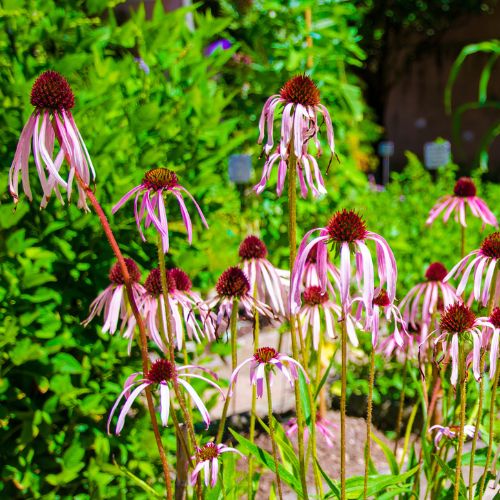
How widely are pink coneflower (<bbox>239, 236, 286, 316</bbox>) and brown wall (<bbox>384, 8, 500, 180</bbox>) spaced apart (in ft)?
37.3

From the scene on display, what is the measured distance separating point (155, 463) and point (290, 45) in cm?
202

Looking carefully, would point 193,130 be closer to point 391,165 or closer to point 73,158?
point 73,158

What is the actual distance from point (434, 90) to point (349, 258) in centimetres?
1313

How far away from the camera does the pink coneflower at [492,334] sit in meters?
1.11

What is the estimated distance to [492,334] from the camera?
1200 millimetres

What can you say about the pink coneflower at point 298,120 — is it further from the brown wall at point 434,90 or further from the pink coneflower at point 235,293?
the brown wall at point 434,90

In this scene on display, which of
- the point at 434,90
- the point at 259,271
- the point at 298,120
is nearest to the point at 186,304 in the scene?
the point at 259,271

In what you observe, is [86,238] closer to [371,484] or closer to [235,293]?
[235,293]

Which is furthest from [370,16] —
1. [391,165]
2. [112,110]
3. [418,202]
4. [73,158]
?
[73,158]

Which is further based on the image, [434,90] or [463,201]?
[434,90]

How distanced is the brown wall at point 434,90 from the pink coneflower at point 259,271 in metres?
11.4

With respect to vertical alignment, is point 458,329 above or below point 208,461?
above

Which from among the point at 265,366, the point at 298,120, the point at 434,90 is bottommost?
the point at 265,366

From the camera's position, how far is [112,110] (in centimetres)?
182
